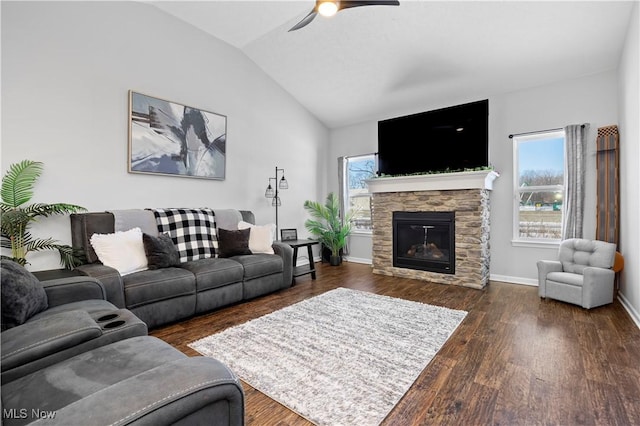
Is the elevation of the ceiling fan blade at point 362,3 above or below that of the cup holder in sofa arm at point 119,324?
above

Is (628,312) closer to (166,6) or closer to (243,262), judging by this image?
(243,262)

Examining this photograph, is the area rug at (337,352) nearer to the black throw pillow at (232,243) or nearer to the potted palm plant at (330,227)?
the black throw pillow at (232,243)

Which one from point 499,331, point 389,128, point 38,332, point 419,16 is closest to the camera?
point 38,332

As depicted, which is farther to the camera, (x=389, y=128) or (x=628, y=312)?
(x=389, y=128)

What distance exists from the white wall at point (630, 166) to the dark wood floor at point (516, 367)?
28 centimetres

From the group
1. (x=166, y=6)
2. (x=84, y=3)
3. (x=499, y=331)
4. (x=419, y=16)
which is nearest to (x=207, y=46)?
(x=166, y=6)

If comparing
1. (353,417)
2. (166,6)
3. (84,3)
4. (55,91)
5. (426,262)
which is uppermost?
(166,6)

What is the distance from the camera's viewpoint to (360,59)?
Answer: 14.1 feet

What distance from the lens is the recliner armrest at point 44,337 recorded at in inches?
46.8

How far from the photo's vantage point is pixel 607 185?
3539 mm

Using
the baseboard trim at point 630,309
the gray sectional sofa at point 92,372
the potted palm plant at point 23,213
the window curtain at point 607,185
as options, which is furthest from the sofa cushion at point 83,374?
the window curtain at point 607,185

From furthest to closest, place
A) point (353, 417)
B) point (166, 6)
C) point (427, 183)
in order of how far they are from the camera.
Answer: point (427, 183) < point (166, 6) < point (353, 417)

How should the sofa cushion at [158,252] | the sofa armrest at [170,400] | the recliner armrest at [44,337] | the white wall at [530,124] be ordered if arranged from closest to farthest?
the sofa armrest at [170,400], the recliner armrest at [44,337], the sofa cushion at [158,252], the white wall at [530,124]

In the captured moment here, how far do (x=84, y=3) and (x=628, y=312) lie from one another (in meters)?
6.30
